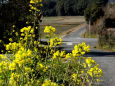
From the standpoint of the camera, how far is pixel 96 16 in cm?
3919

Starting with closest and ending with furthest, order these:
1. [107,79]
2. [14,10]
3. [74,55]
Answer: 1. [74,55]
2. [107,79]
3. [14,10]

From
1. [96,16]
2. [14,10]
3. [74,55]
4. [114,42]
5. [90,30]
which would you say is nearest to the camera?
→ [74,55]

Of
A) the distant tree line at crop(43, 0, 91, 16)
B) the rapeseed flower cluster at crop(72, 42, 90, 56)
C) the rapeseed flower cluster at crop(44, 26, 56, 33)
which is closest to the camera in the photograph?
the rapeseed flower cluster at crop(72, 42, 90, 56)

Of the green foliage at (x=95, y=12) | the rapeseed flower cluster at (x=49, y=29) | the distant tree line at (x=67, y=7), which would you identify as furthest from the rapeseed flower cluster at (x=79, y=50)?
the distant tree line at (x=67, y=7)

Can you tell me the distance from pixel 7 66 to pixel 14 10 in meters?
17.8

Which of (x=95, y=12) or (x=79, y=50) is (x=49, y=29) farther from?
(x=95, y=12)

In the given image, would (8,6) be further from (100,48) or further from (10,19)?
(100,48)

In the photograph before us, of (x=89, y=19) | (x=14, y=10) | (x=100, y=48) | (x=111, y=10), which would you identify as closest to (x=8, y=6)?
(x=14, y=10)

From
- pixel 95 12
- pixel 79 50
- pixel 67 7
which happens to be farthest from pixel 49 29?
pixel 67 7

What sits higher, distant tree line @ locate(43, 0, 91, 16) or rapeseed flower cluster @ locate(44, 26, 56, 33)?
rapeseed flower cluster @ locate(44, 26, 56, 33)

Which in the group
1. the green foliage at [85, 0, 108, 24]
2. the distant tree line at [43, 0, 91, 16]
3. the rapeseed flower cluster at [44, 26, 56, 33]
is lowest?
the distant tree line at [43, 0, 91, 16]

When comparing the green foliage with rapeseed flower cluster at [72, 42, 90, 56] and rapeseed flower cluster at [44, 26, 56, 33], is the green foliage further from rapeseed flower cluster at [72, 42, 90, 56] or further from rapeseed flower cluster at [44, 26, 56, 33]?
rapeseed flower cluster at [72, 42, 90, 56]

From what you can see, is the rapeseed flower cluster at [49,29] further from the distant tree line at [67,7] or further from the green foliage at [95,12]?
the distant tree line at [67,7]

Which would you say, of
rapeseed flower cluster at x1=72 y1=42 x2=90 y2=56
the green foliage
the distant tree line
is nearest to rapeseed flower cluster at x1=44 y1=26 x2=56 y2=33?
rapeseed flower cluster at x1=72 y1=42 x2=90 y2=56
